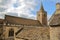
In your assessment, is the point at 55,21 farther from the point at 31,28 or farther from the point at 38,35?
the point at 31,28

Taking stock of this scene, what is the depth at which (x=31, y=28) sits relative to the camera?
31.1 m

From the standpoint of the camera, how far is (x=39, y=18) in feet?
266

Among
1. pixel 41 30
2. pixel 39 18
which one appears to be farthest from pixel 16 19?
pixel 41 30

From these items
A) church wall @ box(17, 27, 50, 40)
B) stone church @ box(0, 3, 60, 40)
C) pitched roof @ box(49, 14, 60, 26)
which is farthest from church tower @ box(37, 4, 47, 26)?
pitched roof @ box(49, 14, 60, 26)

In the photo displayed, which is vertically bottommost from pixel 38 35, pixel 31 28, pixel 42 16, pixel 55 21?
pixel 42 16

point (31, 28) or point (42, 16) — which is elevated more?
point (31, 28)

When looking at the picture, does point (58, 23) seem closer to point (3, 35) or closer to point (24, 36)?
point (24, 36)

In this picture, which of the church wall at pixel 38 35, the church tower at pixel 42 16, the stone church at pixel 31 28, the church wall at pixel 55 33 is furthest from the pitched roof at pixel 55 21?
the church tower at pixel 42 16

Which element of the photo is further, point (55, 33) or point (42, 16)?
point (42, 16)

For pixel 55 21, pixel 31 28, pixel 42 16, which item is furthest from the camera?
pixel 42 16

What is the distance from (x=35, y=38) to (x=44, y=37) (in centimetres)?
154

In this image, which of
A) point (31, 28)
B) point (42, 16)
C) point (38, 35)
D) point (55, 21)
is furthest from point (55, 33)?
point (42, 16)

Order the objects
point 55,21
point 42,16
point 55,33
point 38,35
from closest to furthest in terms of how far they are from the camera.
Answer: point 55,33 < point 55,21 < point 38,35 < point 42,16

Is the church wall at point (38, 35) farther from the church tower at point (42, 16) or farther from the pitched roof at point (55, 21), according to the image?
the church tower at point (42, 16)
